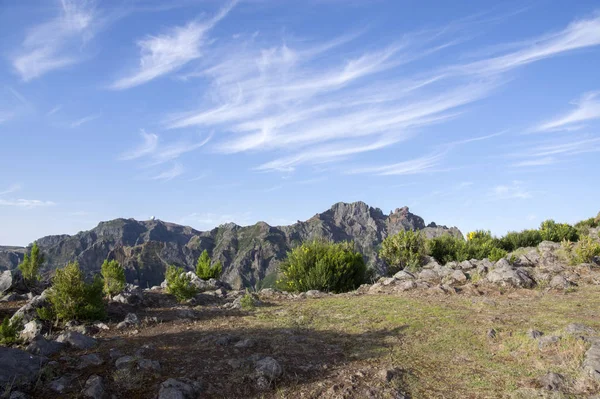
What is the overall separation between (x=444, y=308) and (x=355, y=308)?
2607mm

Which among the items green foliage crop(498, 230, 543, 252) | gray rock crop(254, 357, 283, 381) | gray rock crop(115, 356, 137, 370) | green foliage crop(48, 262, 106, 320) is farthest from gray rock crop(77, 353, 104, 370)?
green foliage crop(498, 230, 543, 252)

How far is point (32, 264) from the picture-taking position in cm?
1447

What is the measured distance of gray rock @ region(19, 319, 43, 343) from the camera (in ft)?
28.6

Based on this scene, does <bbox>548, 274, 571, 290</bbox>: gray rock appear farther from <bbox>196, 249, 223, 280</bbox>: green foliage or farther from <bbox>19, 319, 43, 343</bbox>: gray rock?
<bbox>19, 319, 43, 343</bbox>: gray rock

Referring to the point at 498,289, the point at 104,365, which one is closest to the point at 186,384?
the point at 104,365

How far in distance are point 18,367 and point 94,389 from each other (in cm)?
144

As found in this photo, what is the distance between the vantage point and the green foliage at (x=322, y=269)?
57.5ft

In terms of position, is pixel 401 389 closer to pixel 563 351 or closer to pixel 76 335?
pixel 563 351

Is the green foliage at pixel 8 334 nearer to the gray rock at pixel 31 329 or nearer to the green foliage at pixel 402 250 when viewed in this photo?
the gray rock at pixel 31 329

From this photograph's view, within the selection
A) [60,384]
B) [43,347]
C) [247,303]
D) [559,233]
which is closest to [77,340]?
[43,347]

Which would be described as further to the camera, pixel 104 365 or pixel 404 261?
pixel 404 261

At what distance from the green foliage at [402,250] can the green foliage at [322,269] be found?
346 centimetres

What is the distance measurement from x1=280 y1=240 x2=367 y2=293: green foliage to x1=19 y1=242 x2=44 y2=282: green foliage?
980 centimetres

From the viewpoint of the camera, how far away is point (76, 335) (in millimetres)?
8352
